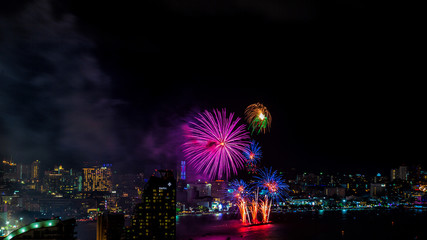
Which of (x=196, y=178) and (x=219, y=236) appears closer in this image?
(x=219, y=236)

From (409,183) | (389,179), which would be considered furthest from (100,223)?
(389,179)

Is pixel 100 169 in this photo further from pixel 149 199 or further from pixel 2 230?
pixel 149 199

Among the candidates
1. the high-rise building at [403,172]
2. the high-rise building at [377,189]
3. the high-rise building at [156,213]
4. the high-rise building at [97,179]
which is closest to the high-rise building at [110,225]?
the high-rise building at [156,213]

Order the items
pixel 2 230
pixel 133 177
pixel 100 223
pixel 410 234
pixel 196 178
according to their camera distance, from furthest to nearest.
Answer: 1. pixel 196 178
2. pixel 133 177
3. pixel 410 234
4. pixel 2 230
5. pixel 100 223

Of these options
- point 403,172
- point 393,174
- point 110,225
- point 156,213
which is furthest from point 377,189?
point 110,225

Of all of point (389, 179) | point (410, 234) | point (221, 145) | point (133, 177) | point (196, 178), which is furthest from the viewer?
point (389, 179)

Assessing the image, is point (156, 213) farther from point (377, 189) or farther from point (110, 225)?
point (377, 189)

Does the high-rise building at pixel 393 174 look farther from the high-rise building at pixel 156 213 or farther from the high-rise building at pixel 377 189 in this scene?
the high-rise building at pixel 156 213
